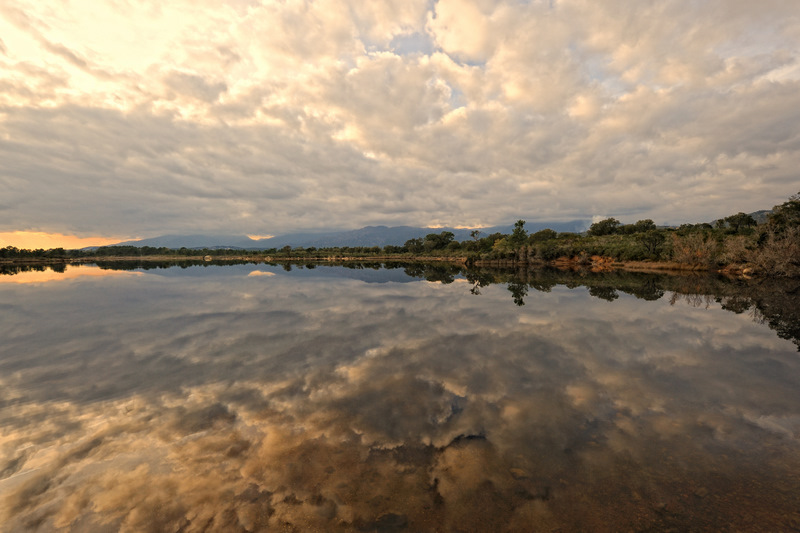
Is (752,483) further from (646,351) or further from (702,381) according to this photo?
(646,351)

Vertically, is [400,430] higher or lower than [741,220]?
lower

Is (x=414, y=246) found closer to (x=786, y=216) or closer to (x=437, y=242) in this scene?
(x=437, y=242)

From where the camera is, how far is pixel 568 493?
241 inches

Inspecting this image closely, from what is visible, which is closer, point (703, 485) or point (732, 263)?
point (703, 485)

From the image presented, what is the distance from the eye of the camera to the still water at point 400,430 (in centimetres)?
575

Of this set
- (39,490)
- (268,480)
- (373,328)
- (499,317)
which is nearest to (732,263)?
(499,317)

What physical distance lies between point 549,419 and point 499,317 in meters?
14.7

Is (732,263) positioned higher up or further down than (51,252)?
further down

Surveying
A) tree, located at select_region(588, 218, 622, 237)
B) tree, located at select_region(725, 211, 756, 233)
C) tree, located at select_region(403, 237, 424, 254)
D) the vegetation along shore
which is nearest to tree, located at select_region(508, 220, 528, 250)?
the vegetation along shore

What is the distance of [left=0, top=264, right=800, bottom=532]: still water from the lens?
5.75 m

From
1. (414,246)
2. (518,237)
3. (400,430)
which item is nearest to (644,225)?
(518,237)

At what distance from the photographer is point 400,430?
27.9 feet

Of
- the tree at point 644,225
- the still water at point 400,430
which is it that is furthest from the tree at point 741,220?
the still water at point 400,430

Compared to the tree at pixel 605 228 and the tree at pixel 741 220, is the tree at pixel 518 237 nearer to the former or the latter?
the tree at pixel 605 228
